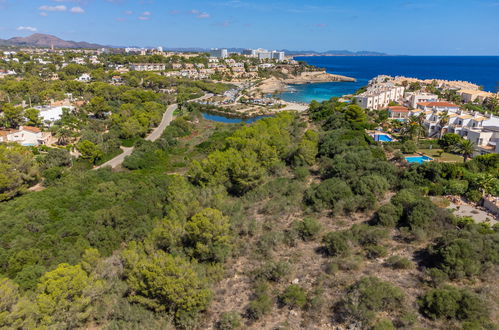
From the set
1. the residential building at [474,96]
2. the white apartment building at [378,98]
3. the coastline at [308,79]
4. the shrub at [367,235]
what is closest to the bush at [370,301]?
the shrub at [367,235]

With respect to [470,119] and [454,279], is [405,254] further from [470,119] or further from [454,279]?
[470,119]

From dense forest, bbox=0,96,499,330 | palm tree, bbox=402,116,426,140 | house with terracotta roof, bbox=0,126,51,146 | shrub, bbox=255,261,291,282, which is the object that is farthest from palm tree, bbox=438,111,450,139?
house with terracotta roof, bbox=0,126,51,146

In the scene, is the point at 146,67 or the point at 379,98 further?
the point at 146,67

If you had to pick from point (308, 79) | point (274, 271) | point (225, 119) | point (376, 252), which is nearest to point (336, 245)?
point (376, 252)

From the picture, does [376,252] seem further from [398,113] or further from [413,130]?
[398,113]

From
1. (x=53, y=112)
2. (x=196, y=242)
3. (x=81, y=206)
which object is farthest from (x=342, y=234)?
(x=53, y=112)
